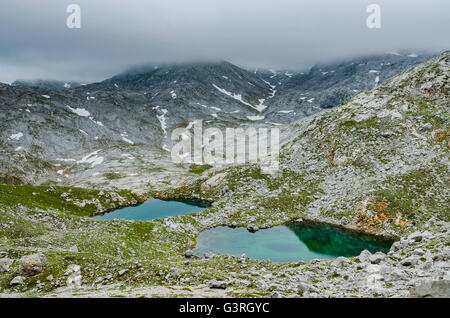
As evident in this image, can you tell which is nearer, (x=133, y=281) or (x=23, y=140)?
(x=133, y=281)

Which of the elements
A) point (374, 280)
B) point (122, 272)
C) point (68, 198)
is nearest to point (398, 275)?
point (374, 280)

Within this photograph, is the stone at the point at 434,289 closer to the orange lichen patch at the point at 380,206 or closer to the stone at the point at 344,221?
the stone at the point at 344,221

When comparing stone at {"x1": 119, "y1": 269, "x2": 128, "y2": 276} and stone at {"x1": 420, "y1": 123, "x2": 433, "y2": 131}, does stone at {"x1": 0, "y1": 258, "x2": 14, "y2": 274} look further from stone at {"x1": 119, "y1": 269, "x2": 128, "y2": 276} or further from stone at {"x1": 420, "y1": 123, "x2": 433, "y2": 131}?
stone at {"x1": 420, "y1": 123, "x2": 433, "y2": 131}

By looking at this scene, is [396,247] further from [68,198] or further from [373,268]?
[68,198]

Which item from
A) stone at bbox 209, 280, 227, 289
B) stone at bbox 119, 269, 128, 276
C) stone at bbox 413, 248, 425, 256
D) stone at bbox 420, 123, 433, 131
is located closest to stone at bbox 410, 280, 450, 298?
stone at bbox 209, 280, 227, 289

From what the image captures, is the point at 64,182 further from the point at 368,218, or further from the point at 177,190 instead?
the point at 368,218
